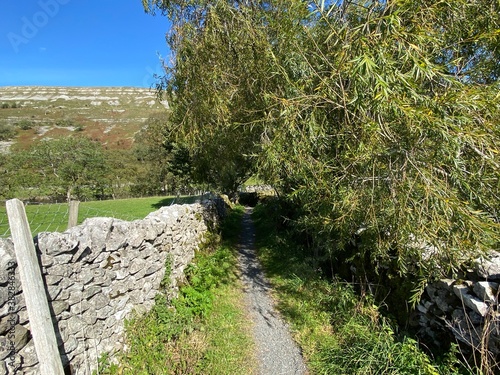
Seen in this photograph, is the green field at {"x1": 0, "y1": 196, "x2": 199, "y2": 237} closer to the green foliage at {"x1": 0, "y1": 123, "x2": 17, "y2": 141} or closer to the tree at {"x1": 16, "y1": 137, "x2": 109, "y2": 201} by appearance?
the tree at {"x1": 16, "y1": 137, "x2": 109, "y2": 201}

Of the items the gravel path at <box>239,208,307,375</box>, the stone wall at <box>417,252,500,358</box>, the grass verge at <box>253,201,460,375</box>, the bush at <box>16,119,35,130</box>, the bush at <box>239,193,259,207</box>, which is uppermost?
the bush at <box>16,119,35,130</box>

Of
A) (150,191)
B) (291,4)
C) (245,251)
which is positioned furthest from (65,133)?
(291,4)

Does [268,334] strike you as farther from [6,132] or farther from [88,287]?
[6,132]

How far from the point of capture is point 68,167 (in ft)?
111

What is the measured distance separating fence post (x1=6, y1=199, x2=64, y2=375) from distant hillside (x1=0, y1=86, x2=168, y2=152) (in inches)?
1944

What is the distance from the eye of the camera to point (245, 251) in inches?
415

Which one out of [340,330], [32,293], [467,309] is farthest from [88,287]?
[467,309]

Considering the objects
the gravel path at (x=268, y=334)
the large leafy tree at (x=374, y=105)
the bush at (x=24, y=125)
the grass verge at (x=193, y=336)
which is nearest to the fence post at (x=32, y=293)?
the grass verge at (x=193, y=336)

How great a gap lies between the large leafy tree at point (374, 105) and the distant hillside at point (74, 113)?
1799 inches

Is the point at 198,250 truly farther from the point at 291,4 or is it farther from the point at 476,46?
the point at 476,46

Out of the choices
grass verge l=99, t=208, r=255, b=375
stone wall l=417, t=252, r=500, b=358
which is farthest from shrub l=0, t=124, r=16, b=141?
stone wall l=417, t=252, r=500, b=358

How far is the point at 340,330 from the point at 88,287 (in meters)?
4.37

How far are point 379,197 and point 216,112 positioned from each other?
408cm

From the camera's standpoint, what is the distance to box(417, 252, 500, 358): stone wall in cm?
326
